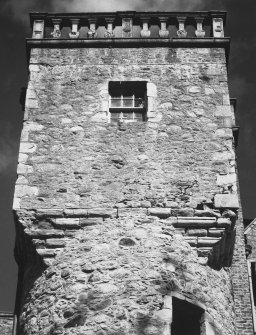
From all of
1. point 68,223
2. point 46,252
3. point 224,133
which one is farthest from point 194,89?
point 46,252

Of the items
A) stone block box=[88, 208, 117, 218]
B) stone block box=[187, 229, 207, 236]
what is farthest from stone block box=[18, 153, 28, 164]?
stone block box=[187, 229, 207, 236]

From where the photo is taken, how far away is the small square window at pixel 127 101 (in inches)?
490

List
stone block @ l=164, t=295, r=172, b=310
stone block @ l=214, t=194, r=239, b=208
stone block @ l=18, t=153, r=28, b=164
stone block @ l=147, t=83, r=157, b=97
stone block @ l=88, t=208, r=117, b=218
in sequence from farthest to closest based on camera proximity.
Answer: stone block @ l=147, t=83, r=157, b=97, stone block @ l=18, t=153, r=28, b=164, stone block @ l=214, t=194, r=239, b=208, stone block @ l=88, t=208, r=117, b=218, stone block @ l=164, t=295, r=172, b=310

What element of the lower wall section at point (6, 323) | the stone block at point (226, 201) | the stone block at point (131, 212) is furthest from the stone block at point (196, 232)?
the lower wall section at point (6, 323)

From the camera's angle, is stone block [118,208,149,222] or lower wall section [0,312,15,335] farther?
lower wall section [0,312,15,335]

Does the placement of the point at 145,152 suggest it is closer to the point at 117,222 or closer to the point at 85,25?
the point at 117,222

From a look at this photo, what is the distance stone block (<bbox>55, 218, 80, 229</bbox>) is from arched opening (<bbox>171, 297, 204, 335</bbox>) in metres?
2.10

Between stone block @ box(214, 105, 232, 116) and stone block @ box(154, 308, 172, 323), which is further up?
stone block @ box(214, 105, 232, 116)

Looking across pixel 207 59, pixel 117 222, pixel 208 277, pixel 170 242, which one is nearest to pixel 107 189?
pixel 117 222

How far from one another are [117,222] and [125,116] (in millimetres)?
2696

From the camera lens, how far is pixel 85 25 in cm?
1390

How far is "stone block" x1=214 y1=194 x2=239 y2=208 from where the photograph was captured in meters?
10.9

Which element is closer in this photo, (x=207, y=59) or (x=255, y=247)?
(x=207, y=59)

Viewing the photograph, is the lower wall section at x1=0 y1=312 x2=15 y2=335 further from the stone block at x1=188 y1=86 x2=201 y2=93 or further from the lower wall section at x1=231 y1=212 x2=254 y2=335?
the stone block at x1=188 y1=86 x2=201 y2=93
